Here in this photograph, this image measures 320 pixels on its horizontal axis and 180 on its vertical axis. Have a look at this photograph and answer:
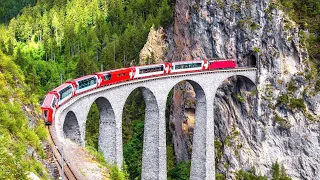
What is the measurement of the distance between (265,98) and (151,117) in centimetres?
1502

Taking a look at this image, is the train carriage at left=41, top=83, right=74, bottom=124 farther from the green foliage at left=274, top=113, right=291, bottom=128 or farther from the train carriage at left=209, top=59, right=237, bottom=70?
the green foliage at left=274, top=113, right=291, bottom=128

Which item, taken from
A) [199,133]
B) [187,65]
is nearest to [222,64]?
[187,65]

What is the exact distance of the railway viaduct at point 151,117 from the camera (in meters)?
29.5

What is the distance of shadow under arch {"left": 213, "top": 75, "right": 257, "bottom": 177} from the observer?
4681cm

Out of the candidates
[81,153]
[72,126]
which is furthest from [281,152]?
[81,153]

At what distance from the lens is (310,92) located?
4469 cm

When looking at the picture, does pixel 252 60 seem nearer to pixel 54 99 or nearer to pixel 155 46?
pixel 155 46

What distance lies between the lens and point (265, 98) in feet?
150

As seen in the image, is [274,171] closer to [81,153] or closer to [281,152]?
[281,152]

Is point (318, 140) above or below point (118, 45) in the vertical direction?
below

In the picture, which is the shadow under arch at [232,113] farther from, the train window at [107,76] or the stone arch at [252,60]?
A: the train window at [107,76]

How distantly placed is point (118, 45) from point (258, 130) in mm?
41963

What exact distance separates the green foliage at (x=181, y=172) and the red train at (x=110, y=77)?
13.2 m

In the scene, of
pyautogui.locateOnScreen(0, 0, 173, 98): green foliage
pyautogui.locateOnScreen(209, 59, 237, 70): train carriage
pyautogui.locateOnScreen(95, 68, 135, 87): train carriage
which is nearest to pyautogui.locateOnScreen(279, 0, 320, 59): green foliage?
pyautogui.locateOnScreen(209, 59, 237, 70): train carriage
